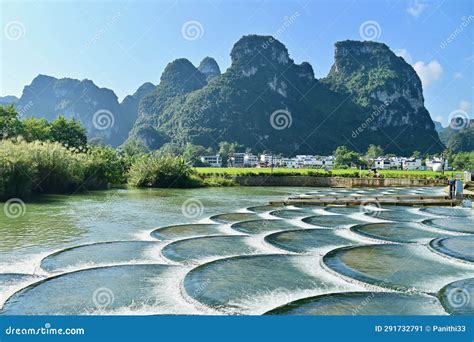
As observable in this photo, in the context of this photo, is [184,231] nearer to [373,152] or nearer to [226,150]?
[373,152]

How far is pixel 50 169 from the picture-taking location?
29.0 metres

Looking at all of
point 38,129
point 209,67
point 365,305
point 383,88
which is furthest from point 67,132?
point 209,67

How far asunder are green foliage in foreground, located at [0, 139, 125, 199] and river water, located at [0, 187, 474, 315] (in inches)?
269

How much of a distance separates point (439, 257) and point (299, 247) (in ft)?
11.5

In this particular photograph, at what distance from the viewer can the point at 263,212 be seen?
20516 mm

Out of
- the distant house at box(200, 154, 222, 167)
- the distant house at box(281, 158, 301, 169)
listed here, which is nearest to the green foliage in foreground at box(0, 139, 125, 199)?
the distant house at box(200, 154, 222, 167)

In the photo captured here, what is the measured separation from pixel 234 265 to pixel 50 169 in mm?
22485

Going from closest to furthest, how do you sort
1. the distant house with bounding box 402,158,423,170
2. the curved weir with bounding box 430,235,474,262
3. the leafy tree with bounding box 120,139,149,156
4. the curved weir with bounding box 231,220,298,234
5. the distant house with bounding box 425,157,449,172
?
1. the curved weir with bounding box 430,235,474,262
2. the curved weir with bounding box 231,220,298,234
3. the leafy tree with bounding box 120,139,149,156
4. the distant house with bounding box 425,157,449,172
5. the distant house with bounding box 402,158,423,170

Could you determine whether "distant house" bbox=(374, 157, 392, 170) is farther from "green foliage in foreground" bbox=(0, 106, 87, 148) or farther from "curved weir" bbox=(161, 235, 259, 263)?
"curved weir" bbox=(161, 235, 259, 263)

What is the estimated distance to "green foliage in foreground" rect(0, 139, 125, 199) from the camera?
24.2 metres

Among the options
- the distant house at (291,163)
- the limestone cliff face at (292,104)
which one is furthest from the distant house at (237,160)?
the limestone cliff face at (292,104)

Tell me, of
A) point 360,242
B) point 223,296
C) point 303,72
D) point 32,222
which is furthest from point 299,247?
point 303,72
